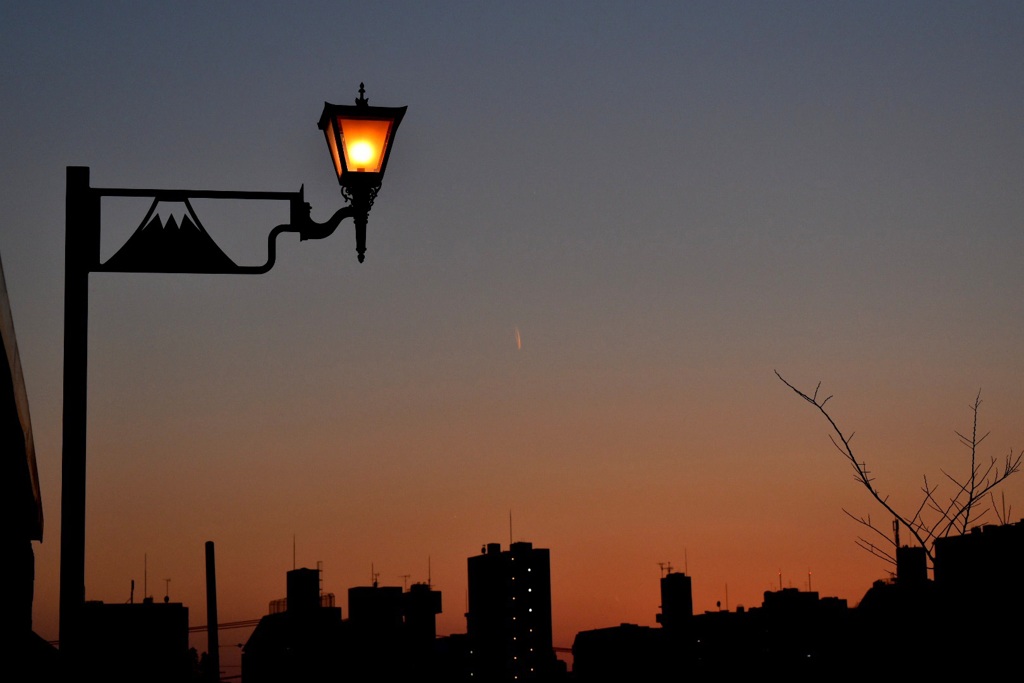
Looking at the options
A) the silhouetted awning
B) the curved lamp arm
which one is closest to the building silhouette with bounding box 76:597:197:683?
the silhouetted awning

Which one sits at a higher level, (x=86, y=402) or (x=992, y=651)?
(x=86, y=402)

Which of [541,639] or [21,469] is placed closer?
[21,469]

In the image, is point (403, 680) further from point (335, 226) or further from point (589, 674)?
point (335, 226)

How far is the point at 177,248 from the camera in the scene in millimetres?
7438

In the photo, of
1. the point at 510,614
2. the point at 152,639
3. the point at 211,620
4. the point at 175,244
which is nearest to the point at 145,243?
the point at 175,244

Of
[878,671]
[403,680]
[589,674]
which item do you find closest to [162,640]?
[403,680]

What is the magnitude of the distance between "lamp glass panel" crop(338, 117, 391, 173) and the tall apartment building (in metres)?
159

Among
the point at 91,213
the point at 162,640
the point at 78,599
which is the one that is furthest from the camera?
the point at 162,640

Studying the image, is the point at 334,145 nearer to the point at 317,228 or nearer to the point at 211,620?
the point at 317,228

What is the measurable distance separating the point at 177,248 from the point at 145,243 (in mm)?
171

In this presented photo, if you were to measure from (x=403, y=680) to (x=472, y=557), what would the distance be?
2334 inches

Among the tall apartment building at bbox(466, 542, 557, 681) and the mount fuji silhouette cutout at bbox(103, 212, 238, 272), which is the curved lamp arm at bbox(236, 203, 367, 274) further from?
the tall apartment building at bbox(466, 542, 557, 681)

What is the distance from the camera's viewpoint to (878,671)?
1045 cm

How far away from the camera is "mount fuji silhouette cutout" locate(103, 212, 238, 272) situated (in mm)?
7379
